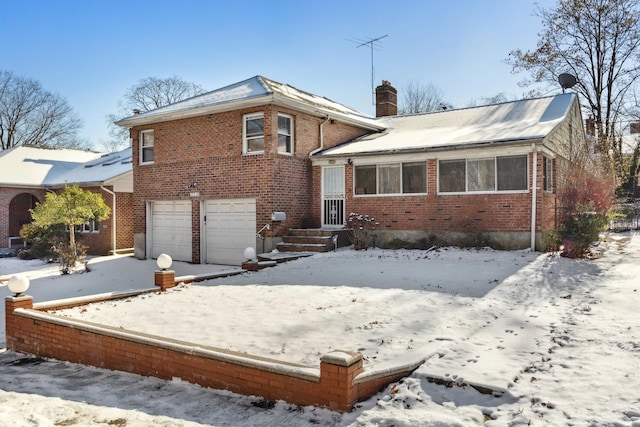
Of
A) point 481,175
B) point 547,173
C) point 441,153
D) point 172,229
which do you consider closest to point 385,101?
point 441,153

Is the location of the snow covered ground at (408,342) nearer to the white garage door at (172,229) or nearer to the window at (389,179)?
the window at (389,179)

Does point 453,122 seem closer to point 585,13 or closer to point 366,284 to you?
point 366,284

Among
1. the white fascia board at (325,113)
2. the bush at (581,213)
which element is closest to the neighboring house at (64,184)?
the white fascia board at (325,113)

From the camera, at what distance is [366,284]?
9.61m

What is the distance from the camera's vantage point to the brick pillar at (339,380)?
4328 mm

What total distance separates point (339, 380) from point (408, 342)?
5.58 ft

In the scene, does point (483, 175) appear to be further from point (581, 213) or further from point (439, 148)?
point (581, 213)

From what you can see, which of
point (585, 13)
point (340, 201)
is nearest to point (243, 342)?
point (340, 201)

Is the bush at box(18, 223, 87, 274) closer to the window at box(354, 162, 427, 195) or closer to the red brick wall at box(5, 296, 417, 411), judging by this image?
the window at box(354, 162, 427, 195)

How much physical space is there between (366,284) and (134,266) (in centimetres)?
1026

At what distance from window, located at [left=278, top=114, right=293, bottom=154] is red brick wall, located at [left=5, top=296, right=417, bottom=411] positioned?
8.92m

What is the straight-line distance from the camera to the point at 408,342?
19.0 ft

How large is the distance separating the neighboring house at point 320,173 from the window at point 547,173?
6cm

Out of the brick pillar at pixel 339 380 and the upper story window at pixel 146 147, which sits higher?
the upper story window at pixel 146 147
